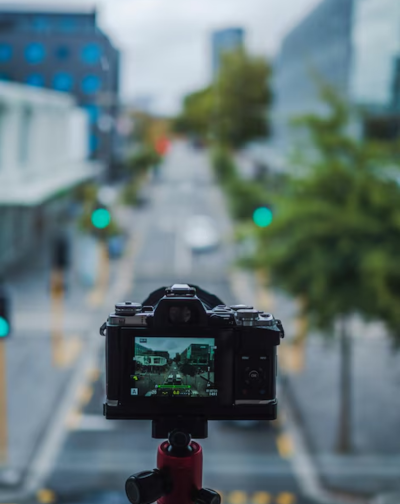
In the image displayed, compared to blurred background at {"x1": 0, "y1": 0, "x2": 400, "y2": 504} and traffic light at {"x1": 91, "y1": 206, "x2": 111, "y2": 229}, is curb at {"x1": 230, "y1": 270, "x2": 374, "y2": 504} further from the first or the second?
traffic light at {"x1": 91, "y1": 206, "x2": 111, "y2": 229}

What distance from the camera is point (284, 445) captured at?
7.93 metres

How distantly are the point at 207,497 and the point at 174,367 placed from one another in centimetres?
33

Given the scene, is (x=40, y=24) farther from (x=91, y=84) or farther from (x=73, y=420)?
(x=73, y=420)

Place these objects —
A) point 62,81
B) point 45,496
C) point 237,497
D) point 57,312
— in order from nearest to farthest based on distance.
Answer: point 62,81
point 45,496
point 237,497
point 57,312

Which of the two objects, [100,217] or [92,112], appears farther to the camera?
[92,112]

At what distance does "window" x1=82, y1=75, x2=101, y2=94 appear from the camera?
5145 mm

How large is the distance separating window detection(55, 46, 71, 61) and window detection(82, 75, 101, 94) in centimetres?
21

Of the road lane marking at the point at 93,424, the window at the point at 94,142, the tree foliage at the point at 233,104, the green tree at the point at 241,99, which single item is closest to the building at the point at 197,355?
the window at the point at 94,142

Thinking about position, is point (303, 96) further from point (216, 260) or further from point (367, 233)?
point (367, 233)

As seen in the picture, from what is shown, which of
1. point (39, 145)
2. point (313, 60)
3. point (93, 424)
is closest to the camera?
point (93, 424)

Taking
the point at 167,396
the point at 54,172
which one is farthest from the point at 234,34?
the point at 167,396

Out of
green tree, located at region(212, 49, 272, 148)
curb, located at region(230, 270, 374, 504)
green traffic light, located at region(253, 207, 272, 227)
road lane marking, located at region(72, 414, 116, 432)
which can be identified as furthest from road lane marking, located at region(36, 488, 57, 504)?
green tree, located at region(212, 49, 272, 148)

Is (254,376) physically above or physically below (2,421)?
above

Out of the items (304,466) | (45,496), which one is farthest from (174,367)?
(304,466)
